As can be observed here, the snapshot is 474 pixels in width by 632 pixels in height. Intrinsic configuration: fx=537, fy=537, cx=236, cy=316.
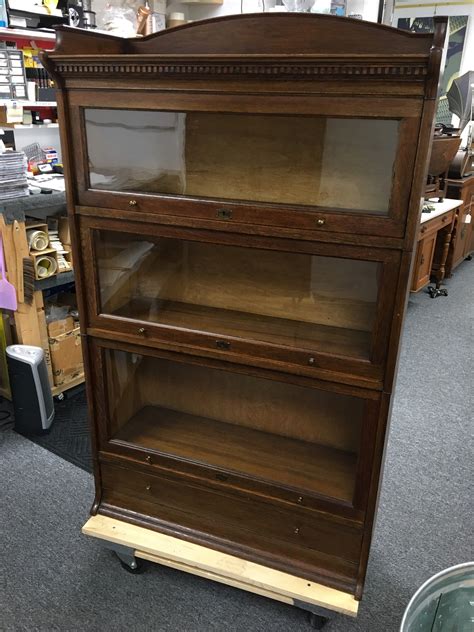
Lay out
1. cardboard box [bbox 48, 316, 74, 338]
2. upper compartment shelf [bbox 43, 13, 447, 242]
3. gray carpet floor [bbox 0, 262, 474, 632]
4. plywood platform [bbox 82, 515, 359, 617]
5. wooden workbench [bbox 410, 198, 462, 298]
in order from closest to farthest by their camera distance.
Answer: upper compartment shelf [bbox 43, 13, 447, 242]
plywood platform [bbox 82, 515, 359, 617]
gray carpet floor [bbox 0, 262, 474, 632]
cardboard box [bbox 48, 316, 74, 338]
wooden workbench [bbox 410, 198, 462, 298]

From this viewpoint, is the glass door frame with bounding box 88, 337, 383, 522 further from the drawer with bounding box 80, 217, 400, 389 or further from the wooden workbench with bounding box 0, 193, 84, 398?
the wooden workbench with bounding box 0, 193, 84, 398

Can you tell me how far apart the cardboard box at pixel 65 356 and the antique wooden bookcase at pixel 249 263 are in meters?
0.91

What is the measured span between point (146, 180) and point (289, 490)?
89cm

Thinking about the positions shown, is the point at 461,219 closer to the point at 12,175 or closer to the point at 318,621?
the point at 12,175

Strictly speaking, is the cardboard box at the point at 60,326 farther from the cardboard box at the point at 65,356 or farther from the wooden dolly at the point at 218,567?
the wooden dolly at the point at 218,567

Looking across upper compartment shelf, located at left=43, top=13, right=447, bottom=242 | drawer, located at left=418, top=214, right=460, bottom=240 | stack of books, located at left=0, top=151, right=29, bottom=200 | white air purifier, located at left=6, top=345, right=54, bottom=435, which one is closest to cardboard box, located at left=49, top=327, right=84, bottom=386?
white air purifier, located at left=6, top=345, right=54, bottom=435

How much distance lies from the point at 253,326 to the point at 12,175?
4.35ft

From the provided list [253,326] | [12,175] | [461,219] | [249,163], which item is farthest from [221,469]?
[461,219]

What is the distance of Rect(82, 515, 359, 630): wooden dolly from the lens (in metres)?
1.41

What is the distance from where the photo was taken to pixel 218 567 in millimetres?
1490

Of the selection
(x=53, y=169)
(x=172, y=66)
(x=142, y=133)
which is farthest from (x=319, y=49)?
(x=53, y=169)

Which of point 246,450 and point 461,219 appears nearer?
point 246,450

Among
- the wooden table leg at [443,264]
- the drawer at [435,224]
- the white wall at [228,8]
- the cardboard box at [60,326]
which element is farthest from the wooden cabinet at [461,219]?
the cardboard box at [60,326]

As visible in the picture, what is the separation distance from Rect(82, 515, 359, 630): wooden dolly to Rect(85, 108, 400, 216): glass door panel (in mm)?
987
